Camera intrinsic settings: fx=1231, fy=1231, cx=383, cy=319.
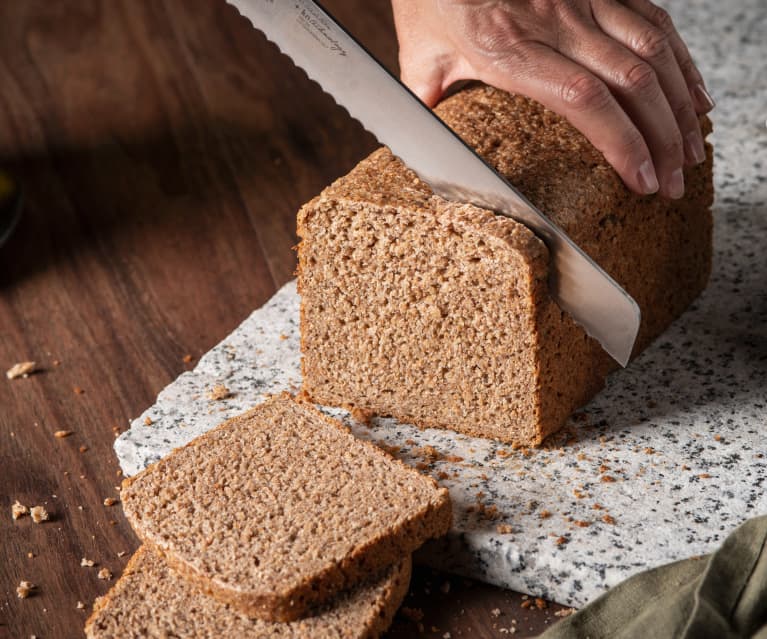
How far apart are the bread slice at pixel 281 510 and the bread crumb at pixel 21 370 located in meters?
0.80

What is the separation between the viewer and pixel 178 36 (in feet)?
16.3

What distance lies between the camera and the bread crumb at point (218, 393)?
2990 mm

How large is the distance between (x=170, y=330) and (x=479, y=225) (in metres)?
1.20

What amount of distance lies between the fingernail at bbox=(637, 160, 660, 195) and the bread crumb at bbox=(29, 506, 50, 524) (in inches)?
60.4

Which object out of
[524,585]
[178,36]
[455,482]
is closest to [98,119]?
[178,36]

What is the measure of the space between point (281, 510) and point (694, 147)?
1.34m

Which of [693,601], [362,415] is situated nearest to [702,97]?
[362,415]

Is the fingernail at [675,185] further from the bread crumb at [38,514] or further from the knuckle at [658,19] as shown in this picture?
the bread crumb at [38,514]

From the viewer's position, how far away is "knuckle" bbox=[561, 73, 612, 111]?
108 inches

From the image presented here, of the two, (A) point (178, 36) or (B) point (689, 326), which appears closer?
(B) point (689, 326)

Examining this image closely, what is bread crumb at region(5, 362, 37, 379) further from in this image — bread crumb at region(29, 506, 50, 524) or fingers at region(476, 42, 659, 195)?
fingers at region(476, 42, 659, 195)

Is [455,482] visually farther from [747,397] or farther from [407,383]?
[747,397]

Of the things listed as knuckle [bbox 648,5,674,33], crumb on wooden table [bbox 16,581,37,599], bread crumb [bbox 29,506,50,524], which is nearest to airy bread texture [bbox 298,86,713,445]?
knuckle [bbox 648,5,674,33]

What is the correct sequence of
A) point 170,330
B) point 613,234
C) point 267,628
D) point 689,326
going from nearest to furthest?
point 267,628 → point 613,234 → point 689,326 → point 170,330
